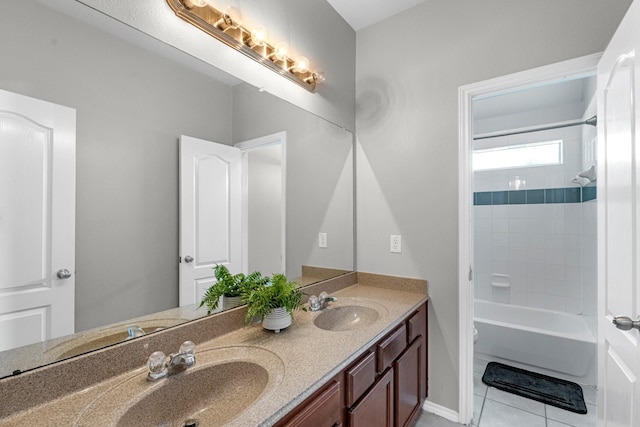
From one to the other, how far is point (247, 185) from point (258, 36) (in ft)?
2.29

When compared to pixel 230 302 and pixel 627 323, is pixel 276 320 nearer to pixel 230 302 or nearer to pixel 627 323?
pixel 230 302

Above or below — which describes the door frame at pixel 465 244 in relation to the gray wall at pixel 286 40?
below

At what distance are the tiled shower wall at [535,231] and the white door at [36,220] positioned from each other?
3.59 m

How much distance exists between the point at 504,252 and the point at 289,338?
3010 millimetres

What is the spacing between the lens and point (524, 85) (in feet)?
5.41

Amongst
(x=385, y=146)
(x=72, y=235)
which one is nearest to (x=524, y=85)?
(x=385, y=146)

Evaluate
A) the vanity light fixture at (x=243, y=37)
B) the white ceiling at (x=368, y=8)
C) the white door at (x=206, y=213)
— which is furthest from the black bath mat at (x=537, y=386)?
the white ceiling at (x=368, y=8)

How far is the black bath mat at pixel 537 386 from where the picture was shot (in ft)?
6.66

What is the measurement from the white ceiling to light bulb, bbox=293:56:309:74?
0.59m

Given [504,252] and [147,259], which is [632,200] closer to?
[147,259]

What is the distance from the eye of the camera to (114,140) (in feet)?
3.23

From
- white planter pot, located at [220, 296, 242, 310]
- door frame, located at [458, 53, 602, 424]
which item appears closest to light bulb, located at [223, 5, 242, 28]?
white planter pot, located at [220, 296, 242, 310]

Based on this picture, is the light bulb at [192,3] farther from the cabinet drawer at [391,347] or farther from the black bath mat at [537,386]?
the black bath mat at [537,386]

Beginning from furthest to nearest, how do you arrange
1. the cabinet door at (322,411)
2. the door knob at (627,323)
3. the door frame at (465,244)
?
the door frame at (465,244)
the door knob at (627,323)
the cabinet door at (322,411)
